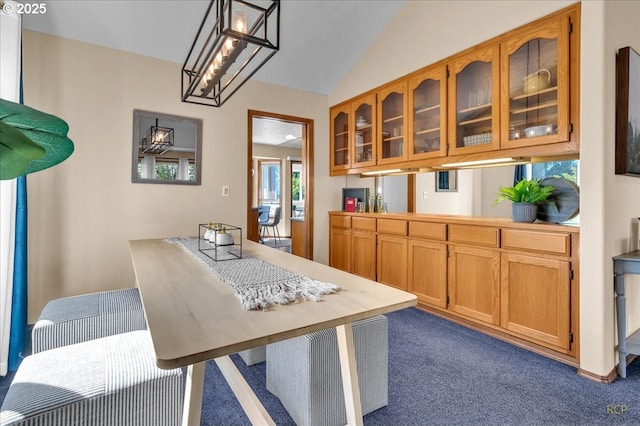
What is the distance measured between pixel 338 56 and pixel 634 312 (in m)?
3.51

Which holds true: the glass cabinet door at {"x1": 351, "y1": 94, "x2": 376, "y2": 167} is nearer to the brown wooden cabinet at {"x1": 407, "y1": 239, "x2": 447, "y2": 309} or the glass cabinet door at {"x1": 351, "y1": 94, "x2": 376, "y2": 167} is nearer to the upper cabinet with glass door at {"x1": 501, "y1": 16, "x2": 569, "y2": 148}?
the brown wooden cabinet at {"x1": 407, "y1": 239, "x2": 447, "y2": 309}

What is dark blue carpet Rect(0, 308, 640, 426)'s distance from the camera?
1.61 metres

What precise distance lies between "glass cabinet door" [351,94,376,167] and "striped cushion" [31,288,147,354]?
269 cm

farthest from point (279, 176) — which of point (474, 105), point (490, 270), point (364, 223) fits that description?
point (490, 270)

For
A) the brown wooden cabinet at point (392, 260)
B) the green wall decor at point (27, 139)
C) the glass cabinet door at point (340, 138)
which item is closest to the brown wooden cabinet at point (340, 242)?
the brown wooden cabinet at point (392, 260)

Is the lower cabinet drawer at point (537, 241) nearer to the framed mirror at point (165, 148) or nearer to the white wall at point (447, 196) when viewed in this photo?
the white wall at point (447, 196)

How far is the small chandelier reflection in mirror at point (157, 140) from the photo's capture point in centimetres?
307

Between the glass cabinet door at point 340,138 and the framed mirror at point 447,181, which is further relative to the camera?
the glass cabinet door at point 340,138

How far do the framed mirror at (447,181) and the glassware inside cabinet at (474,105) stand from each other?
0.77 metres

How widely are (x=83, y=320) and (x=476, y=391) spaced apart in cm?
215

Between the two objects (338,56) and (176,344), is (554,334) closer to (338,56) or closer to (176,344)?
(176,344)

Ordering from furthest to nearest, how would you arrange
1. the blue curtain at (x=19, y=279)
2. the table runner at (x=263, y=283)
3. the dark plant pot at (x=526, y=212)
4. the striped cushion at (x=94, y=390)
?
the dark plant pot at (x=526, y=212) → the blue curtain at (x=19, y=279) → the table runner at (x=263, y=283) → the striped cushion at (x=94, y=390)

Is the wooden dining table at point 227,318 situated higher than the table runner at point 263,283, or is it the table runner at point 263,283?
the table runner at point 263,283

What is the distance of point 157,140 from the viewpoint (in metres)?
3.09
